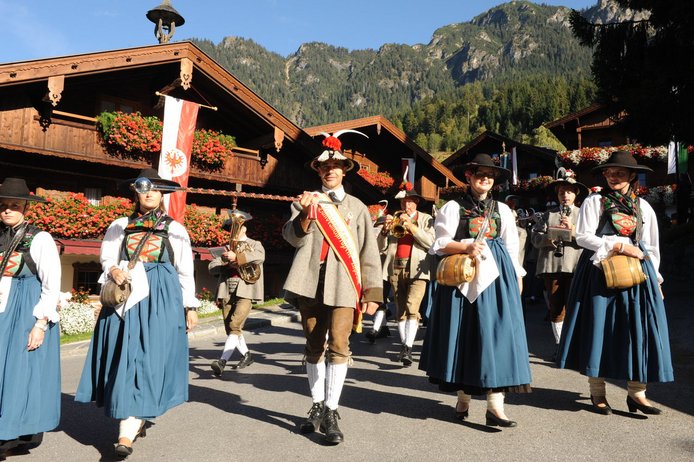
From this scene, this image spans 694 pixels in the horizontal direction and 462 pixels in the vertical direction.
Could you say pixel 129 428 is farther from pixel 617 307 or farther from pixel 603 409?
pixel 617 307

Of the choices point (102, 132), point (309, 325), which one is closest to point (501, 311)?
point (309, 325)

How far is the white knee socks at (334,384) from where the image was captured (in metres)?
4.55

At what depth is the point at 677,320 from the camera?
1016 centimetres

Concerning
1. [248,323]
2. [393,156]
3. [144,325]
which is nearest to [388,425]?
[144,325]

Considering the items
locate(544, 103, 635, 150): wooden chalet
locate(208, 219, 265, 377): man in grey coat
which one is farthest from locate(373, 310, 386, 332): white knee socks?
locate(544, 103, 635, 150): wooden chalet

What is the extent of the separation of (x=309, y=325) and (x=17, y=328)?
228cm

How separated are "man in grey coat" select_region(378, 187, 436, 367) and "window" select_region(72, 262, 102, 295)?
40.7ft

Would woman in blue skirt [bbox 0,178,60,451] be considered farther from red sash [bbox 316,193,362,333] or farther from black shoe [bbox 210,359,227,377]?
black shoe [bbox 210,359,227,377]

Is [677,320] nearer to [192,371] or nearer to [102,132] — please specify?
[192,371]

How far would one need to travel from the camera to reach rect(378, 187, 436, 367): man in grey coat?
7.96 meters

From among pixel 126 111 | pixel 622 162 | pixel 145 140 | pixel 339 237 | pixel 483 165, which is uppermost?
pixel 126 111

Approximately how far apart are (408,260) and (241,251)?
2522mm

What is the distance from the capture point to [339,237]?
4.72 meters

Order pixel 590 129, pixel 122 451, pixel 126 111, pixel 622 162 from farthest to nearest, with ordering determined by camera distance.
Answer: pixel 590 129
pixel 126 111
pixel 622 162
pixel 122 451
